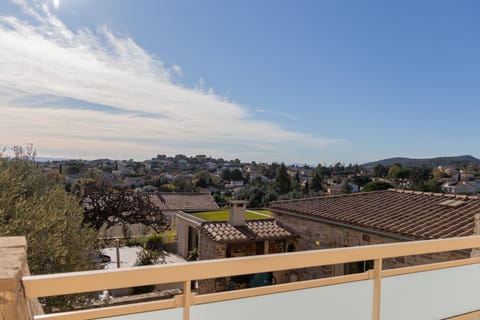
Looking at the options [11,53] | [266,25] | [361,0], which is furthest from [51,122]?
[361,0]

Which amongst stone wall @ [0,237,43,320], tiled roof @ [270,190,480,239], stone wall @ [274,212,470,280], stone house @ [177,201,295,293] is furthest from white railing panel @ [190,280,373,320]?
stone house @ [177,201,295,293]

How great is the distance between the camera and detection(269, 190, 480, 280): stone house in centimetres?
741

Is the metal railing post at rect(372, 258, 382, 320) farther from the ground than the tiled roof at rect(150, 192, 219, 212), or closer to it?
farther from the ground

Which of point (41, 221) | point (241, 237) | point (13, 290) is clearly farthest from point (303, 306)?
point (241, 237)

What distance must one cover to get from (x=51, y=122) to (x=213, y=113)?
7.30 m

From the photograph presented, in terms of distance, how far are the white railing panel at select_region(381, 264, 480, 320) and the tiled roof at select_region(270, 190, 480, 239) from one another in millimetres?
4789

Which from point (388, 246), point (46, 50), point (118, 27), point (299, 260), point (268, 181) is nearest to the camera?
point (299, 260)

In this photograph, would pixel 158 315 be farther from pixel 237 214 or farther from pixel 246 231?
pixel 237 214

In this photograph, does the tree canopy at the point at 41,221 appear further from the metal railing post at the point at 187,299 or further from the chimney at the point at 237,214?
the chimney at the point at 237,214

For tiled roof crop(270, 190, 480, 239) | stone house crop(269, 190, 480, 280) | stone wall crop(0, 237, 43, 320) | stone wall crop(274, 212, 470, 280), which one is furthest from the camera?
tiled roof crop(270, 190, 480, 239)

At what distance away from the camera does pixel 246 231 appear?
1136cm

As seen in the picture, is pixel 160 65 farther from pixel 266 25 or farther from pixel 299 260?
pixel 299 260

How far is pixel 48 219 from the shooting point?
4598 mm

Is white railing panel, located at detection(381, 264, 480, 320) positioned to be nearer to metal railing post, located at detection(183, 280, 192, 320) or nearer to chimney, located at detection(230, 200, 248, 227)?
metal railing post, located at detection(183, 280, 192, 320)
